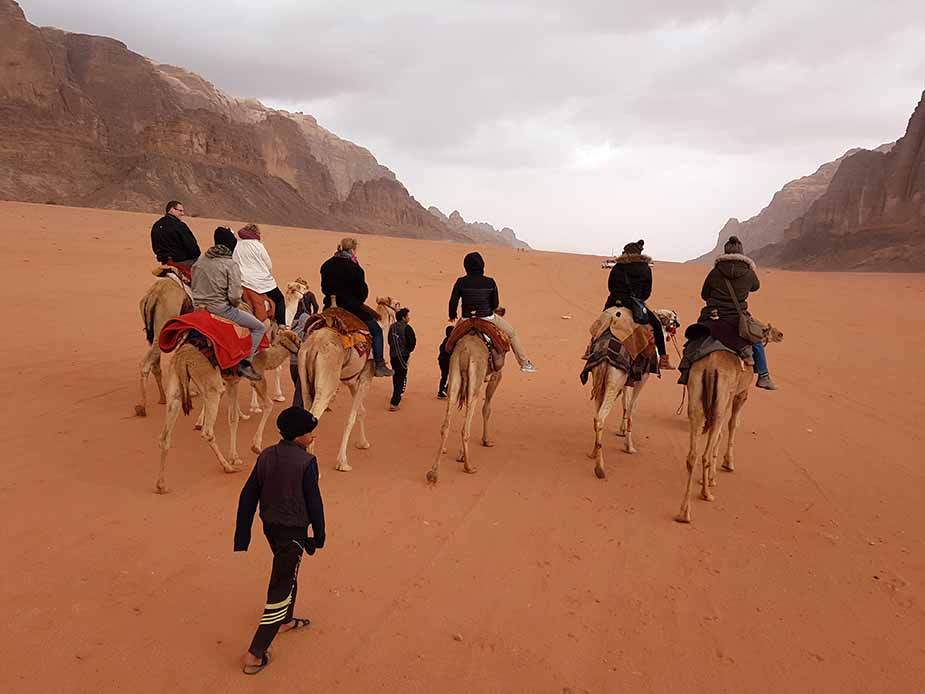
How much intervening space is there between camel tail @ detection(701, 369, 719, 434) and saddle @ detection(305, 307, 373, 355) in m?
4.15

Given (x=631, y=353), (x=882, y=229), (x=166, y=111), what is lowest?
(x=631, y=353)

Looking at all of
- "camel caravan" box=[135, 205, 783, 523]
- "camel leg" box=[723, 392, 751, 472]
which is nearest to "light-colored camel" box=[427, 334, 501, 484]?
"camel caravan" box=[135, 205, 783, 523]

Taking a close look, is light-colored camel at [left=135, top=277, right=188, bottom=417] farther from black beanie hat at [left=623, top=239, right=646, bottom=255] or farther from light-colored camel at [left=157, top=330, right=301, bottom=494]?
black beanie hat at [left=623, top=239, right=646, bottom=255]

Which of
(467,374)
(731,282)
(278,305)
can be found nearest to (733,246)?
(731,282)

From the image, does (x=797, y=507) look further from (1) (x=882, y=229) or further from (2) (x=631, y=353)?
(1) (x=882, y=229)

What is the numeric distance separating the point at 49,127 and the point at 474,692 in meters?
119

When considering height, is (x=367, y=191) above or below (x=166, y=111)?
below

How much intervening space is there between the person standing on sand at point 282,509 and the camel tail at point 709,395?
4614 millimetres

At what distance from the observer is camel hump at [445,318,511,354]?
24.1 feet

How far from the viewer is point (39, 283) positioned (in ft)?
60.3

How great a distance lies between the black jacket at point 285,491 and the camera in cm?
373

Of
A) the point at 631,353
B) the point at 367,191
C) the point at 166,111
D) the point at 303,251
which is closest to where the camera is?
the point at 631,353

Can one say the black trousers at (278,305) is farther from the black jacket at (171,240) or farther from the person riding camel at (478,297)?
the person riding camel at (478,297)

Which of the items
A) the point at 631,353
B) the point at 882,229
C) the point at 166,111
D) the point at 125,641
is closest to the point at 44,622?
the point at 125,641
